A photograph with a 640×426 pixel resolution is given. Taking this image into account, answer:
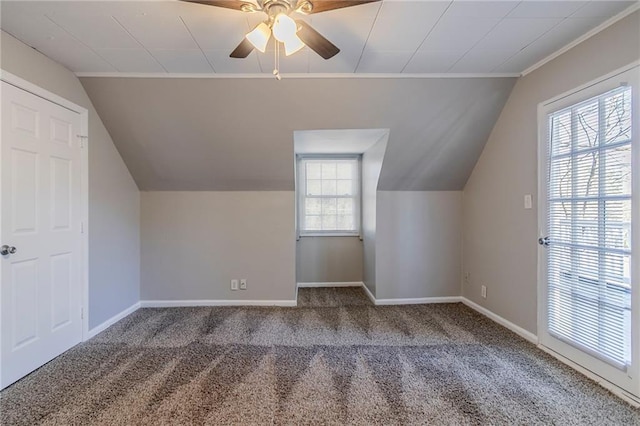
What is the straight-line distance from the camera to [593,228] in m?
2.10

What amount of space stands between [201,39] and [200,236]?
2291mm

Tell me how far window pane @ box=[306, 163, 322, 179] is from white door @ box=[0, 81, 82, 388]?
2826 millimetres

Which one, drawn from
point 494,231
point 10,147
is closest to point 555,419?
point 494,231

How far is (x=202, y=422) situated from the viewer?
1.68 metres

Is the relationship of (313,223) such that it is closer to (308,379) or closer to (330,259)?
(330,259)

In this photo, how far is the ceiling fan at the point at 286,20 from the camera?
1500 mm

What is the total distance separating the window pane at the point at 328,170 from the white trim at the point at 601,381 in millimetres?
3279

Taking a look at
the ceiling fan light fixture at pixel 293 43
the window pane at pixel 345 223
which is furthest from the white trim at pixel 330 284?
the ceiling fan light fixture at pixel 293 43

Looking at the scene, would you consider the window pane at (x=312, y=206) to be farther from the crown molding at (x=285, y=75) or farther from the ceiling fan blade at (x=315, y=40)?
the ceiling fan blade at (x=315, y=40)

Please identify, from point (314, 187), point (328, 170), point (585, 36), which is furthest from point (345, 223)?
point (585, 36)

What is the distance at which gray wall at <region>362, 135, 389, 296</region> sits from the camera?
363 cm

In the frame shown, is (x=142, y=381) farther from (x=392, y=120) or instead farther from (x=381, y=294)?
(x=392, y=120)

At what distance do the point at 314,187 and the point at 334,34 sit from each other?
2761 millimetres

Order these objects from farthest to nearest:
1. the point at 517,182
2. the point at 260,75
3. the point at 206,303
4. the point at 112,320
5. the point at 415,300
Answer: the point at 415,300 < the point at 206,303 < the point at 112,320 < the point at 517,182 < the point at 260,75
